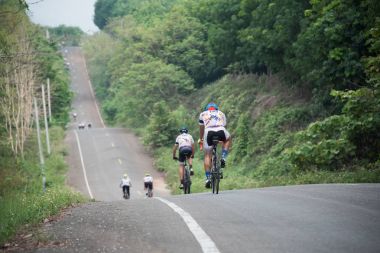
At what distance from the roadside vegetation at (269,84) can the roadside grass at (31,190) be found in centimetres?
778

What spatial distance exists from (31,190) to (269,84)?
20.0 meters

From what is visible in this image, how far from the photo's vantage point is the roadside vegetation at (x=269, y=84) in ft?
74.3

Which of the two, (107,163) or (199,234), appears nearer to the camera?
(199,234)

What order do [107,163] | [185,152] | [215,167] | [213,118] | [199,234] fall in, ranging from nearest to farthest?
1. [199,234]
2. [213,118]
3. [215,167]
4. [185,152]
5. [107,163]

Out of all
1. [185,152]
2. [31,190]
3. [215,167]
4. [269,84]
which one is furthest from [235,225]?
[269,84]

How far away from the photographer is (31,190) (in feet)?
143

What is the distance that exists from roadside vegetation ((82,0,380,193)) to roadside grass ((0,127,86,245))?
7.78 m

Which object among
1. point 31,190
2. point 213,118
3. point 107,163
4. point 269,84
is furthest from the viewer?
point 107,163

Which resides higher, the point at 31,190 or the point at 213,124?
the point at 213,124

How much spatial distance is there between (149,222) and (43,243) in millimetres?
1868

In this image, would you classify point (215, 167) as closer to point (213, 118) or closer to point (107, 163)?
point (213, 118)

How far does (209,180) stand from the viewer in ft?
Answer: 53.5

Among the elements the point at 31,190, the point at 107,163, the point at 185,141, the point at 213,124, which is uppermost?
the point at 213,124

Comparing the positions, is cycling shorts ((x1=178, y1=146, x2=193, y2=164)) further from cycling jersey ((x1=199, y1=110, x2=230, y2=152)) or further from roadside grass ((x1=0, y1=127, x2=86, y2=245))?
roadside grass ((x1=0, y1=127, x2=86, y2=245))
